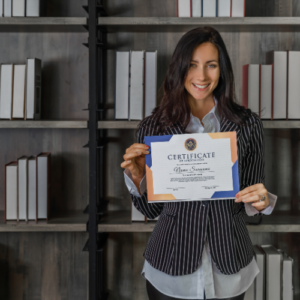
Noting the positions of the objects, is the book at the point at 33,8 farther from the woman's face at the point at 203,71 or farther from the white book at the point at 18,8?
the woman's face at the point at 203,71

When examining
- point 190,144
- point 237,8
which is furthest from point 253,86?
point 190,144

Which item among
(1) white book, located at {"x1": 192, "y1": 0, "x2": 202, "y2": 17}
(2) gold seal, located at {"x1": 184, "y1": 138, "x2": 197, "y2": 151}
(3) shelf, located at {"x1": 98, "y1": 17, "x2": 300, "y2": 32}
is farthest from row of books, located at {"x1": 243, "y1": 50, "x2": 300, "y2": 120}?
(2) gold seal, located at {"x1": 184, "y1": 138, "x2": 197, "y2": 151}

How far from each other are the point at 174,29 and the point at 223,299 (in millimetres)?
1266

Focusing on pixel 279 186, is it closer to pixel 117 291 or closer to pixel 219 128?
pixel 219 128

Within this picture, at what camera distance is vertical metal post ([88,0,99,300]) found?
138 cm

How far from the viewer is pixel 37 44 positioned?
170 centimetres

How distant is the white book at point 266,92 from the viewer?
149cm

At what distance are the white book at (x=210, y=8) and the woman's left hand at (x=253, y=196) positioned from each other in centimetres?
89

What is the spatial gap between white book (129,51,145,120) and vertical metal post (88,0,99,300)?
180 millimetres

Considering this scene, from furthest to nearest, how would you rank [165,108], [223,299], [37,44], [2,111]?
[37,44], [2,111], [165,108], [223,299]

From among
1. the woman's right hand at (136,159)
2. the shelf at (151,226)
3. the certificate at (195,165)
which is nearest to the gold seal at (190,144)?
the certificate at (195,165)

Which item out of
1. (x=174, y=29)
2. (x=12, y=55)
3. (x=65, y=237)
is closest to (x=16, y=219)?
(x=65, y=237)

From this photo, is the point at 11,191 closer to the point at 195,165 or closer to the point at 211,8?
the point at 195,165

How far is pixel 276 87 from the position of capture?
1.49m
